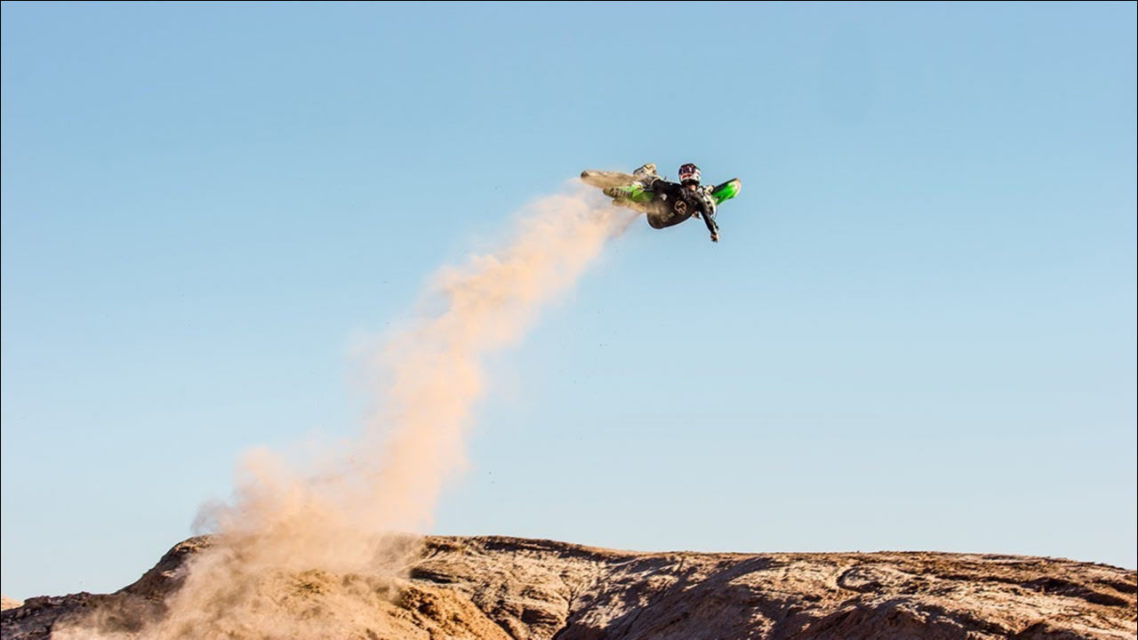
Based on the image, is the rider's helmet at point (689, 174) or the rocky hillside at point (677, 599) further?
the rider's helmet at point (689, 174)

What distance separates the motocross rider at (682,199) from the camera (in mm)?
41750

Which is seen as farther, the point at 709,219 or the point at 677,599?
the point at 677,599

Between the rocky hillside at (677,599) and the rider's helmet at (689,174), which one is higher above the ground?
the rider's helmet at (689,174)

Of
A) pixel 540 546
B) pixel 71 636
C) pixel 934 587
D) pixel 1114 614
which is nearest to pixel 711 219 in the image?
pixel 934 587

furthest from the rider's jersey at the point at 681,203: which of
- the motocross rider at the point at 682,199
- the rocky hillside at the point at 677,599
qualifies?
the rocky hillside at the point at 677,599

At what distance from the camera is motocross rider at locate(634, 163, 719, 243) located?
137 feet

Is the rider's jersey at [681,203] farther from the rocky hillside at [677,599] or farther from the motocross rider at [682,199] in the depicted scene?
the rocky hillside at [677,599]

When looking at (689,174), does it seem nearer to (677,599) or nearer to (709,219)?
(709,219)

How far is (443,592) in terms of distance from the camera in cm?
4978

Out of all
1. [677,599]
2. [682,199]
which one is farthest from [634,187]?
[677,599]

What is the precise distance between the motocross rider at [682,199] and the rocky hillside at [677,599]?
12047mm

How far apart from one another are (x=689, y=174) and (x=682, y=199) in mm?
801

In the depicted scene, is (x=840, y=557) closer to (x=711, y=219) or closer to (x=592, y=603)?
(x=592, y=603)

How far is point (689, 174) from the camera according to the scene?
4178 cm
